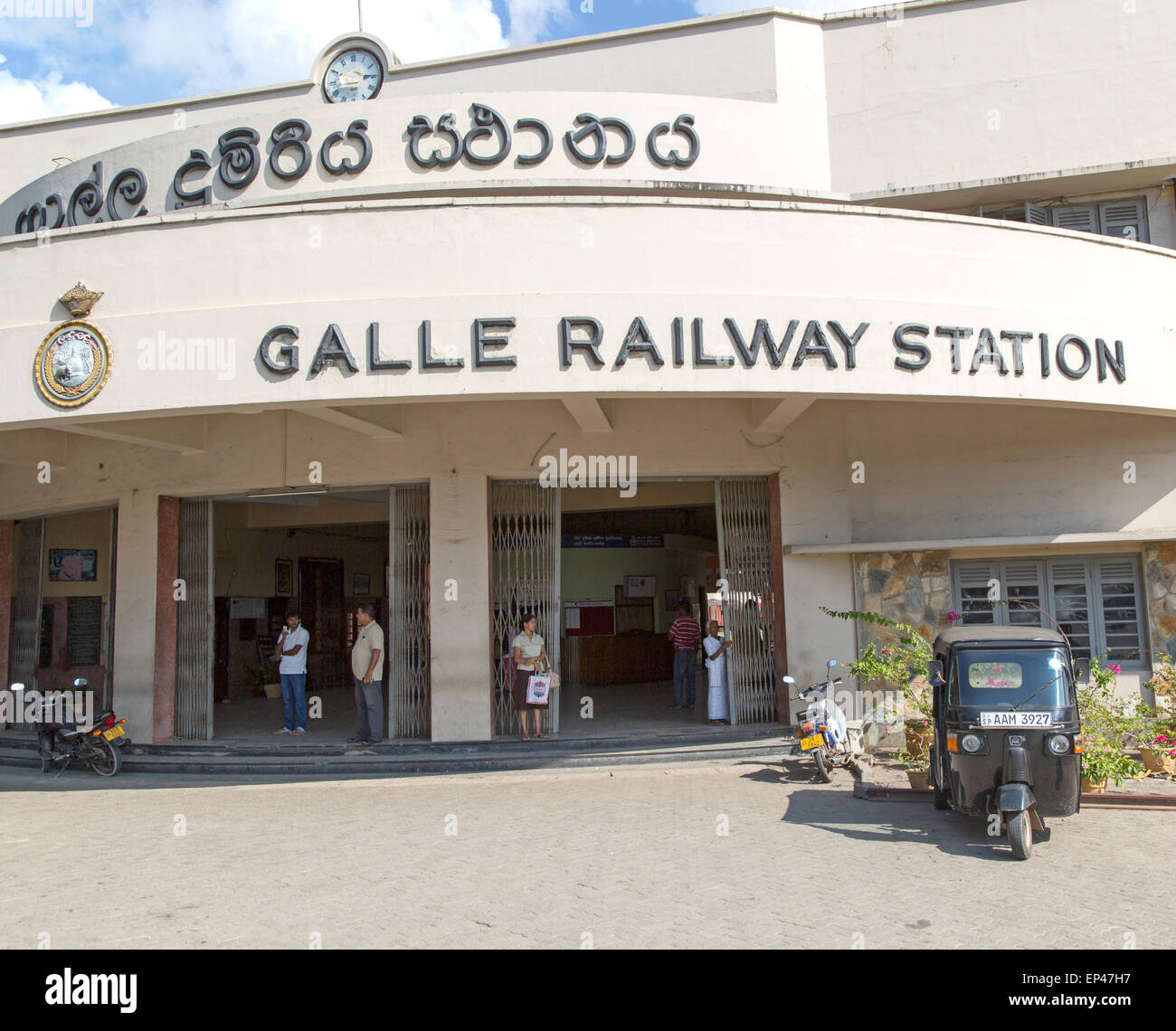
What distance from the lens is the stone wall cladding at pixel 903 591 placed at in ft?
35.6

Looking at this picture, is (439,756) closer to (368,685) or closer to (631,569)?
(368,685)

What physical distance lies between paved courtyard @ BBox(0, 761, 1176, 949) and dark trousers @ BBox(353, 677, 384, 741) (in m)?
1.83

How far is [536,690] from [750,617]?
271cm

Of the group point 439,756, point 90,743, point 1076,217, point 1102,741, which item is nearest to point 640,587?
point 439,756

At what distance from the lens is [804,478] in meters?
11.2

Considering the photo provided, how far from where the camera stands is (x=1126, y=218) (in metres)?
12.0

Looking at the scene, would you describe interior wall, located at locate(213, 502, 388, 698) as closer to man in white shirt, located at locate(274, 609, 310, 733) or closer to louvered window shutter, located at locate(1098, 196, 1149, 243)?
man in white shirt, located at locate(274, 609, 310, 733)

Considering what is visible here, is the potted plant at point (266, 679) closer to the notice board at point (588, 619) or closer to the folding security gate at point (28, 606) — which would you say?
the folding security gate at point (28, 606)

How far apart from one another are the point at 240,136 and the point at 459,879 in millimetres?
9940

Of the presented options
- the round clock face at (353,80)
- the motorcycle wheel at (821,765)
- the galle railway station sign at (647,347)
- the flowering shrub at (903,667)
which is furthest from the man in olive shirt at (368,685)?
the round clock face at (353,80)
